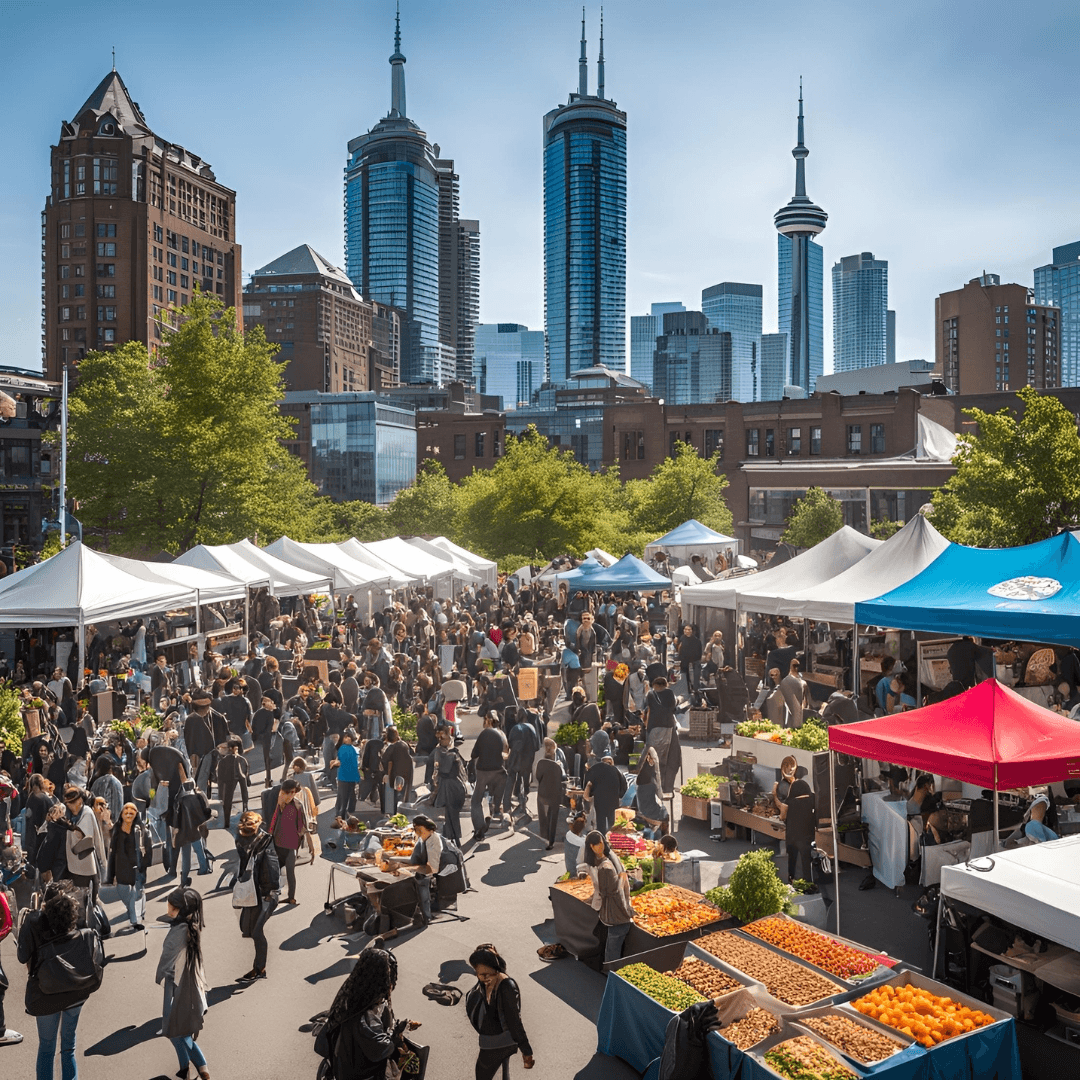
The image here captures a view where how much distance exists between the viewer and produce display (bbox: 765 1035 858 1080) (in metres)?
5.68

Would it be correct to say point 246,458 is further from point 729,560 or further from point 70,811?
point 70,811

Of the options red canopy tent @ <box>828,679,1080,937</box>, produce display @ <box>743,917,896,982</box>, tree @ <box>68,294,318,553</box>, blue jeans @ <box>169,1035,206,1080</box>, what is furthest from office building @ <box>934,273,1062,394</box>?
blue jeans @ <box>169,1035,206,1080</box>

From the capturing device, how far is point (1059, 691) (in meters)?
13.6

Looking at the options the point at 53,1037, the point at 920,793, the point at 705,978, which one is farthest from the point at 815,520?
the point at 53,1037

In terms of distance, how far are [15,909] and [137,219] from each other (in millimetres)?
106752

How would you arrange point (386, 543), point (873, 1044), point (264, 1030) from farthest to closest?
1. point (386, 543)
2. point (264, 1030)
3. point (873, 1044)

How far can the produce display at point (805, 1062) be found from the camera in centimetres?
568

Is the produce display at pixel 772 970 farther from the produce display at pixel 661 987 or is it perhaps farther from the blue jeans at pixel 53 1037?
the blue jeans at pixel 53 1037

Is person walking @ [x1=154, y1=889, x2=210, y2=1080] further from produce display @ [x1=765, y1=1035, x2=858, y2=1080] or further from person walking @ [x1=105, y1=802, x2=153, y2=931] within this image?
produce display @ [x1=765, y1=1035, x2=858, y2=1080]

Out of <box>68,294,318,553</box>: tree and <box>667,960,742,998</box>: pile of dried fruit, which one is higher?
<box>68,294,318,553</box>: tree

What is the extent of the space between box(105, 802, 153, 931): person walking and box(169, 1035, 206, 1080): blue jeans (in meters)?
3.03

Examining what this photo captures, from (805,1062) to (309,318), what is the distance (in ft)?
534

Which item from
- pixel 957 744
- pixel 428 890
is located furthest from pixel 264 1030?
pixel 957 744

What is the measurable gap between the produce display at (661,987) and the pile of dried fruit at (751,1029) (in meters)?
0.33
